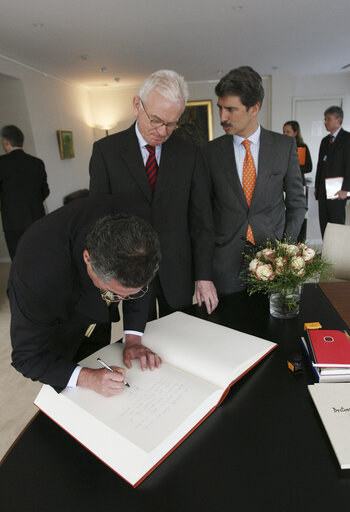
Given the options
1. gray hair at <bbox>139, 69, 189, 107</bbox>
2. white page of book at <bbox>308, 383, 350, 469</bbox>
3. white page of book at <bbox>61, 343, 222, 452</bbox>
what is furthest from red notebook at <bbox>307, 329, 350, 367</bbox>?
gray hair at <bbox>139, 69, 189, 107</bbox>

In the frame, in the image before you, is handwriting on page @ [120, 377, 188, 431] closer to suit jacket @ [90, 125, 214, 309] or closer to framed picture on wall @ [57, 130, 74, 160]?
suit jacket @ [90, 125, 214, 309]

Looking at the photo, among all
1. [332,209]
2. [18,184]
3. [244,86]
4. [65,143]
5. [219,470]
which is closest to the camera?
[219,470]

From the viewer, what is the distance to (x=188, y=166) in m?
1.50

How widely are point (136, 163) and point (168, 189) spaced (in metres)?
0.17

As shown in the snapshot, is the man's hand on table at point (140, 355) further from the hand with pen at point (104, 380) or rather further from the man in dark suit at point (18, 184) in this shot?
the man in dark suit at point (18, 184)

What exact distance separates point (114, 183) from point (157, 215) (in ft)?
0.74

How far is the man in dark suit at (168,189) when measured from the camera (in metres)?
1.46

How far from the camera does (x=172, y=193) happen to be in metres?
1.49

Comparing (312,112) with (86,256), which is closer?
(86,256)

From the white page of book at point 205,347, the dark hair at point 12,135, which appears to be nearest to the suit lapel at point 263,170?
the white page of book at point 205,347

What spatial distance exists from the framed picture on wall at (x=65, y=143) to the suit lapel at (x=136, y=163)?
5214 millimetres

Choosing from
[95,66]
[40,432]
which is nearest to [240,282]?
[40,432]

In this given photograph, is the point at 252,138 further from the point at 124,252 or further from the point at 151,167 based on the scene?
the point at 124,252

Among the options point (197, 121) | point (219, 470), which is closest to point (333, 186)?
point (219, 470)
